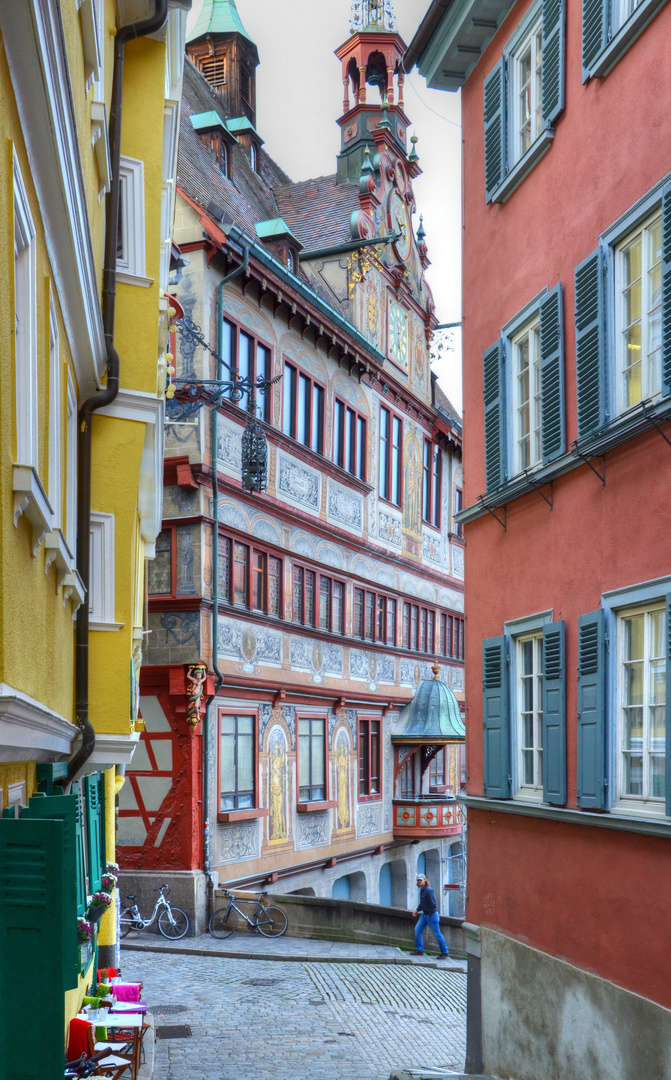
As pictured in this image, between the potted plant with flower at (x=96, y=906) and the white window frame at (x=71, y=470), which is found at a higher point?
the white window frame at (x=71, y=470)

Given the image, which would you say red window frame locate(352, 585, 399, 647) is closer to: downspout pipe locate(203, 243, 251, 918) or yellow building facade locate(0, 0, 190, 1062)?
downspout pipe locate(203, 243, 251, 918)

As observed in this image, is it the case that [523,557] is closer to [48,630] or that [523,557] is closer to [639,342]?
[639,342]

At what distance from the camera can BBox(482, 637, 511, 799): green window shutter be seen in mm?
11047

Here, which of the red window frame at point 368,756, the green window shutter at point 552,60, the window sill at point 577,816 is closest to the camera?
the window sill at point 577,816

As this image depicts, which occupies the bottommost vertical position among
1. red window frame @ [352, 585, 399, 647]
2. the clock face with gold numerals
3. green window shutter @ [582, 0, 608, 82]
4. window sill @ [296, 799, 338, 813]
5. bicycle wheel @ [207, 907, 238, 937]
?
bicycle wheel @ [207, 907, 238, 937]

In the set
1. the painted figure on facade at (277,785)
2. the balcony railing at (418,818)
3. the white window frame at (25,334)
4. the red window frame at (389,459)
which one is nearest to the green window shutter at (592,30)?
the white window frame at (25,334)

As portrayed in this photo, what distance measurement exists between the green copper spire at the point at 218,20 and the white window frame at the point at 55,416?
91.0 feet

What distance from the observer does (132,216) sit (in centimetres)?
994

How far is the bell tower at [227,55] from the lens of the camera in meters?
30.5

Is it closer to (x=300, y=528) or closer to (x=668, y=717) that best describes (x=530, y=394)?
(x=668, y=717)

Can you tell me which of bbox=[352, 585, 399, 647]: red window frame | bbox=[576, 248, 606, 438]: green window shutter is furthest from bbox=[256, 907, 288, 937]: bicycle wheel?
bbox=[576, 248, 606, 438]: green window shutter

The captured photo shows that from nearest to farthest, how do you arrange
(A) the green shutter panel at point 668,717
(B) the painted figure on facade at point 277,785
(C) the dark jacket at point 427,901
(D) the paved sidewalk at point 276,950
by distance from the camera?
(A) the green shutter panel at point 668,717
(D) the paved sidewalk at point 276,950
(C) the dark jacket at point 427,901
(B) the painted figure on facade at point 277,785

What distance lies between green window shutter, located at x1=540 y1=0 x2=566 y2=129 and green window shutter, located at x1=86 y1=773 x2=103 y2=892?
21.7ft

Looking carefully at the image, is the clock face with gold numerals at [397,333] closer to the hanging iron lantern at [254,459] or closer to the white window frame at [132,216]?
the hanging iron lantern at [254,459]
